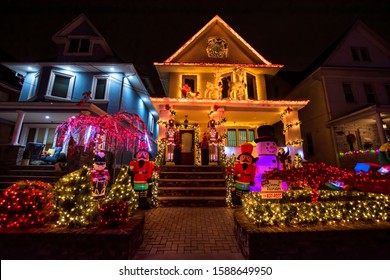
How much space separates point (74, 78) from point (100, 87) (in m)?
2.05

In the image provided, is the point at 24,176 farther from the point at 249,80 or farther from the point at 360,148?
the point at 360,148

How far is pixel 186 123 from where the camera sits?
41.1 ft

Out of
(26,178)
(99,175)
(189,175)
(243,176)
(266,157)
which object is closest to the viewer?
(99,175)

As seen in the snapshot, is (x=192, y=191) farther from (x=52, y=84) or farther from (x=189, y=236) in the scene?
(x=52, y=84)

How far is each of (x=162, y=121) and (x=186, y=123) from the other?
9.67ft

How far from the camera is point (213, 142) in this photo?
30.9 feet

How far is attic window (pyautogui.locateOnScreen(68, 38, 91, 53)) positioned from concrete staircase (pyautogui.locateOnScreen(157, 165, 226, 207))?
40.2 ft

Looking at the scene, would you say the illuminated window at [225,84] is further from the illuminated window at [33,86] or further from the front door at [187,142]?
the illuminated window at [33,86]

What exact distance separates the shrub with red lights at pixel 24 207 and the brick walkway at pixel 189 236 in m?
2.10

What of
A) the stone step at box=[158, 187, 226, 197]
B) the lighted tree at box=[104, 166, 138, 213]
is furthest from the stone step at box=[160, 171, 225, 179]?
Result: the lighted tree at box=[104, 166, 138, 213]

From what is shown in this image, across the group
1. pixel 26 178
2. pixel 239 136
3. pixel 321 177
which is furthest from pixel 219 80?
pixel 26 178

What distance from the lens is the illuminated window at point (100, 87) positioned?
12.6 m
